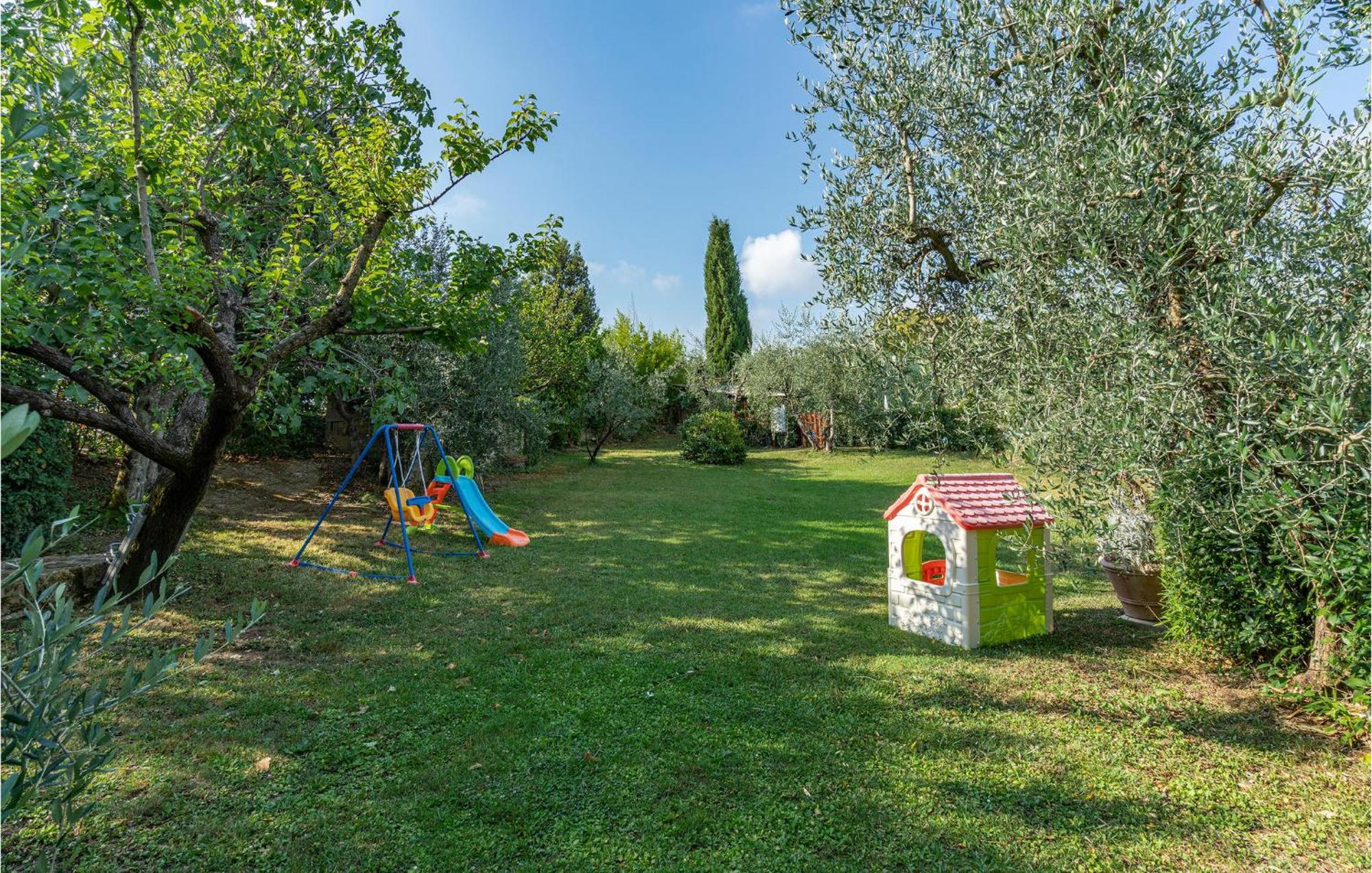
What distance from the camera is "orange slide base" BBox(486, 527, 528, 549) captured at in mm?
9430

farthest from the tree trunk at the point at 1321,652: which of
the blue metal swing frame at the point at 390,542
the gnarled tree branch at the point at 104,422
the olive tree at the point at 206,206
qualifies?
the gnarled tree branch at the point at 104,422

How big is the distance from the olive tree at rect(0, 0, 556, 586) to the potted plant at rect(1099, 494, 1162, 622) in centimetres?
531

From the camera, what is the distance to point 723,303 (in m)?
38.2

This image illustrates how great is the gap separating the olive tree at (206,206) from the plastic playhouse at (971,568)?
4615 mm

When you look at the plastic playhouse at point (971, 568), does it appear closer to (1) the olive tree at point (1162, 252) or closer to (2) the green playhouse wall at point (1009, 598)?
(2) the green playhouse wall at point (1009, 598)

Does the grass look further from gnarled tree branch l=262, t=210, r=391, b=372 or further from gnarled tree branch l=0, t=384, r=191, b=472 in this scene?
gnarled tree branch l=262, t=210, r=391, b=372

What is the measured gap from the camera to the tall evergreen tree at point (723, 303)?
37688 millimetres

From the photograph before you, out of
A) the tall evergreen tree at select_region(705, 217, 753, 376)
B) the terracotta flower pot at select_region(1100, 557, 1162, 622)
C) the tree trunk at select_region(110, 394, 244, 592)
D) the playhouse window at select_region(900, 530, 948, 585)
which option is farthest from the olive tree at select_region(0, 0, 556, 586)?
the tall evergreen tree at select_region(705, 217, 753, 376)

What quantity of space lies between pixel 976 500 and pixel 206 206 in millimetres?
7415

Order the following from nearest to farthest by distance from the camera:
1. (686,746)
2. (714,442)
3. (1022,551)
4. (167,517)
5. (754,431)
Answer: (686,746), (1022,551), (167,517), (714,442), (754,431)

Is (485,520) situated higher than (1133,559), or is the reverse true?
(1133,559)

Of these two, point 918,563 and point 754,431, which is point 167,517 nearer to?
point 918,563

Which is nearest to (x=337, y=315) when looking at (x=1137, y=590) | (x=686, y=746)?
(x=686, y=746)

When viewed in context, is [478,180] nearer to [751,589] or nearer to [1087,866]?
[751,589]
